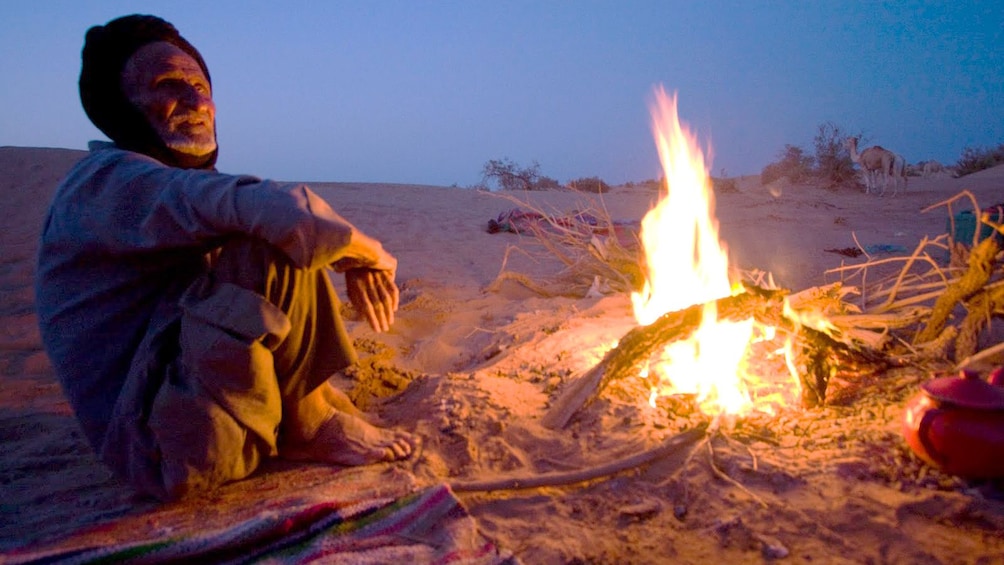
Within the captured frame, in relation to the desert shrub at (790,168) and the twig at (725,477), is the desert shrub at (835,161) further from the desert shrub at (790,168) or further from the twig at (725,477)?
the twig at (725,477)

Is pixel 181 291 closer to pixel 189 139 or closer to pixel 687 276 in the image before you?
pixel 189 139

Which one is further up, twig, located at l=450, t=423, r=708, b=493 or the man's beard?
the man's beard

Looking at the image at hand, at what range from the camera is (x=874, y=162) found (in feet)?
42.2

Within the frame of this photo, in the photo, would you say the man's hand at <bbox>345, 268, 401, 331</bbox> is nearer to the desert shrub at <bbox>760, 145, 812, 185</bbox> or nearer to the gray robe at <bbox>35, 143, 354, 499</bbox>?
the gray robe at <bbox>35, 143, 354, 499</bbox>

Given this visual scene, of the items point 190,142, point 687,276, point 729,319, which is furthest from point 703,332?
point 190,142

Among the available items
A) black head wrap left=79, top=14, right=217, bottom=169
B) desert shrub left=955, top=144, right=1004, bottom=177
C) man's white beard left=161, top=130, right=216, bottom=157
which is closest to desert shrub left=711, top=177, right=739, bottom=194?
desert shrub left=955, top=144, right=1004, bottom=177

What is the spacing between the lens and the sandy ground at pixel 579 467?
64.2 inches

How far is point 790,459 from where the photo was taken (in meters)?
1.98

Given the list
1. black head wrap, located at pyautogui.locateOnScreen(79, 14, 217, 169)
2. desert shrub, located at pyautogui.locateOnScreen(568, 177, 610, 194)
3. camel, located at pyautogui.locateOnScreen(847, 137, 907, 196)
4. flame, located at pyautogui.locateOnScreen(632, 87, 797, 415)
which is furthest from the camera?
desert shrub, located at pyautogui.locateOnScreen(568, 177, 610, 194)

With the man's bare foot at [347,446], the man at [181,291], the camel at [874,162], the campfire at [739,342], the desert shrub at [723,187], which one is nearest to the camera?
the man at [181,291]

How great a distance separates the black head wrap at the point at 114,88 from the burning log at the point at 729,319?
5.64ft

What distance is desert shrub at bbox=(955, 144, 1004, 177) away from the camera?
17.2 metres

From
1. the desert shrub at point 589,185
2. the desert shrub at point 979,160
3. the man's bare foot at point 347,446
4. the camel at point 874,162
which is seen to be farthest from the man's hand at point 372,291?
the desert shrub at point 979,160

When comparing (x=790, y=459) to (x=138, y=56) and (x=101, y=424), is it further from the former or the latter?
(x=138, y=56)
